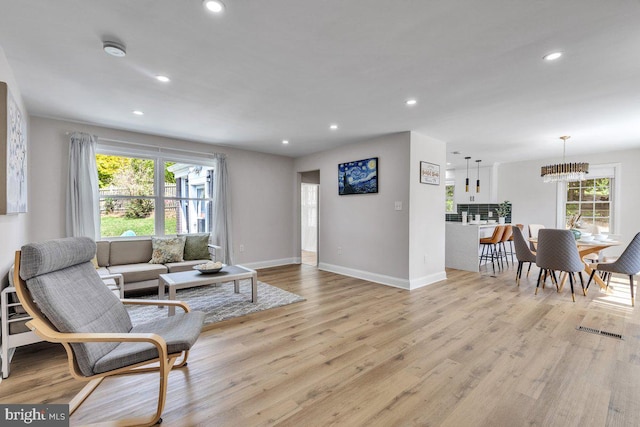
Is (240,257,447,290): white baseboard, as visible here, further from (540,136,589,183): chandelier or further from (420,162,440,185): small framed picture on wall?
(540,136,589,183): chandelier

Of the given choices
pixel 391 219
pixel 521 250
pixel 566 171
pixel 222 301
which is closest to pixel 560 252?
pixel 521 250

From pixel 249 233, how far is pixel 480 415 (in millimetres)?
4952

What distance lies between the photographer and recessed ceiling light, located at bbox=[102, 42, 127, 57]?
6.70 ft

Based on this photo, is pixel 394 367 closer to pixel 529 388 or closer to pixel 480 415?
pixel 480 415

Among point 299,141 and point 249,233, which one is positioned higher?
point 299,141

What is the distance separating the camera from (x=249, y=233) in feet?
19.4

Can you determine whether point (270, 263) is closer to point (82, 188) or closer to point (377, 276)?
point (377, 276)

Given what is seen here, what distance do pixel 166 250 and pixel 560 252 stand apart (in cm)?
581

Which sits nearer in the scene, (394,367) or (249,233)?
(394,367)

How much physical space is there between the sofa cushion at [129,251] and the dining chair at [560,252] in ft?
19.6

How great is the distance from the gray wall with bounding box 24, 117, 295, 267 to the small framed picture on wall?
3.11 m

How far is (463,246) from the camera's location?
19.0 ft

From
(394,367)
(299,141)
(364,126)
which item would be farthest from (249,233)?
(394,367)

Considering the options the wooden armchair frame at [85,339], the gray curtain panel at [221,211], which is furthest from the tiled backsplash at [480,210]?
the wooden armchair frame at [85,339]
